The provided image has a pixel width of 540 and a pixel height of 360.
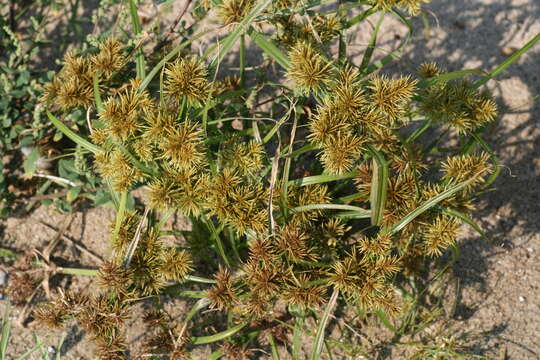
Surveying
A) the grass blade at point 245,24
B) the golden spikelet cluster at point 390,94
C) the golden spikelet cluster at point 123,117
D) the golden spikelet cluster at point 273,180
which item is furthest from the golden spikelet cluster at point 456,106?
the golden spikelet cluster at point 123,117

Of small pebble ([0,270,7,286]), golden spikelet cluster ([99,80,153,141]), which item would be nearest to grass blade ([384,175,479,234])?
golden spikelet cluster ([99,80,153,141])

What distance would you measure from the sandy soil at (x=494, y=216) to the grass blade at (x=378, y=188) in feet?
1.32

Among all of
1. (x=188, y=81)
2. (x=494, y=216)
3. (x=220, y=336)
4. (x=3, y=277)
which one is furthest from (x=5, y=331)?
(x=494, y=216)

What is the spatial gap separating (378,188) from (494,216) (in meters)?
0.87

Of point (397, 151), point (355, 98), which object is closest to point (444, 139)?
point (397, 151)

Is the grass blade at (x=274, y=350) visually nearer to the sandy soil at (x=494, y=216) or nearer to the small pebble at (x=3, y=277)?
the sandy soil at (x=494, y=216)

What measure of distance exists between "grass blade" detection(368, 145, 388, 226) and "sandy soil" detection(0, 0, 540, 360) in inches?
15.9

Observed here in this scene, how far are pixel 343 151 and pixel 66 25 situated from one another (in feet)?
5.33

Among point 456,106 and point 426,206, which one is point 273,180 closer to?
point 426,206

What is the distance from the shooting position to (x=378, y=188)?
131 centimetres

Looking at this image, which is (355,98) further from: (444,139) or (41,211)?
(41,211)

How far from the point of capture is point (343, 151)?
4.26 ft

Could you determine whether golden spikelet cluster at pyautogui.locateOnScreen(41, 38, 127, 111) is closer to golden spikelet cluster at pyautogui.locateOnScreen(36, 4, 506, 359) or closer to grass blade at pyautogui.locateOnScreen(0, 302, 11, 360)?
golden spikelet cluster at pyautogui.locateOnScreen(36, 4, 506, 359)

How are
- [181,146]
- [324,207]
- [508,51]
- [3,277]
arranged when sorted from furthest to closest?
[508,51] < [3,277] < [324,207] < [181,146]
